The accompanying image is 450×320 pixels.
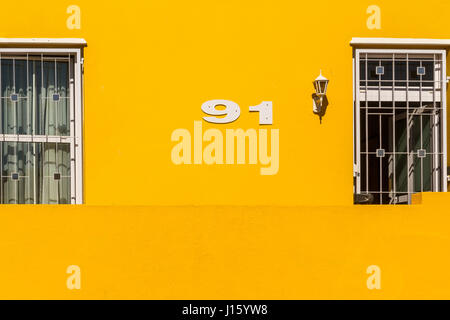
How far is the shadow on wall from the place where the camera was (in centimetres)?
680

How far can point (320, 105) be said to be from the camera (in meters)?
6.81

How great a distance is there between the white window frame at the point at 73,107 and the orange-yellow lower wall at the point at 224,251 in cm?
88

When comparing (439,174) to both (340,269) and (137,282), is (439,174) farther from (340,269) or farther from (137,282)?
(137,282)

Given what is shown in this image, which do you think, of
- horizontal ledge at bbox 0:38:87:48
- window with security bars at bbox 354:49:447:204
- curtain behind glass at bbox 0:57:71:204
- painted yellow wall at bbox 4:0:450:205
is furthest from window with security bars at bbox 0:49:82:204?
window with security bars at bbox 354:49:447:204

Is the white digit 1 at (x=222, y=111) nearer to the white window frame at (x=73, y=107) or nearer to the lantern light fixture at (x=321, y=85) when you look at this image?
the lantern light fixture at (x=321, y=85)

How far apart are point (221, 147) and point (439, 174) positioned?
6.98 ft

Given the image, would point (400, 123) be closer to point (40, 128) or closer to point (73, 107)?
point (73, 107)

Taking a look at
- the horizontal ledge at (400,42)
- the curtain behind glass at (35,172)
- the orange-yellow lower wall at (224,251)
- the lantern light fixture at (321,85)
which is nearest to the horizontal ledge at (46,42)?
the curtain behind glass at (35,172)

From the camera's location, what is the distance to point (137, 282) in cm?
605

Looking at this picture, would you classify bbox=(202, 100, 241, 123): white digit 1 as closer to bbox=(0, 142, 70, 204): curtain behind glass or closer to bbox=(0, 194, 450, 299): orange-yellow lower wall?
bbox=(0, 194, 450, 299): orange-yellow lower wall

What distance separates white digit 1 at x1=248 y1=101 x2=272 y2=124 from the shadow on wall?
0.41 m

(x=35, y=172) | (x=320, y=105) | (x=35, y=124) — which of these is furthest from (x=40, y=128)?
(x=320, y=105)

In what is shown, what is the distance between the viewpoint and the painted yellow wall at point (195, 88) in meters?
6.75

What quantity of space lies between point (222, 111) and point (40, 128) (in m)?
1.71
